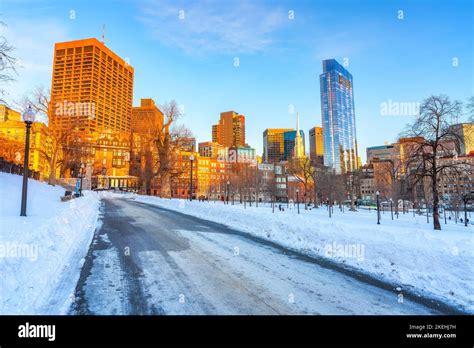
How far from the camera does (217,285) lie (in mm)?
5117

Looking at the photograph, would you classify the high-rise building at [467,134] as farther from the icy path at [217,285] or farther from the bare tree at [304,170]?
the bare tree at [304,170]

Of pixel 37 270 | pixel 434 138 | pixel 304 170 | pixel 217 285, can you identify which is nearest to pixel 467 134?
pixel 434 138

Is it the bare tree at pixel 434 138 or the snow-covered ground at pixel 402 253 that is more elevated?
the bare tree at pixel 434 138

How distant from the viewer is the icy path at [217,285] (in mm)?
4129

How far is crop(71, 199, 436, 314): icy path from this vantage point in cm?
413

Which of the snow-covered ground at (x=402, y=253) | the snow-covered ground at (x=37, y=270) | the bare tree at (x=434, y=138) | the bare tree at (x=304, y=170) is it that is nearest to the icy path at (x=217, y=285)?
the snow-covered ground at (x=37, y=270)

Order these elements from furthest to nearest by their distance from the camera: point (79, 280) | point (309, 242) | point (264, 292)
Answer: point (309, 242) → point (79, 280) → point (264, 292)

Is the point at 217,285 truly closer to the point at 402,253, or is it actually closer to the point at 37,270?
the point at 37,270

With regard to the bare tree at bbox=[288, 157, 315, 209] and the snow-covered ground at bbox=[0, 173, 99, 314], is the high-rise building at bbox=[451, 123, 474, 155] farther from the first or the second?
the bare tree at bbox=[288, 157, 315, 209]
